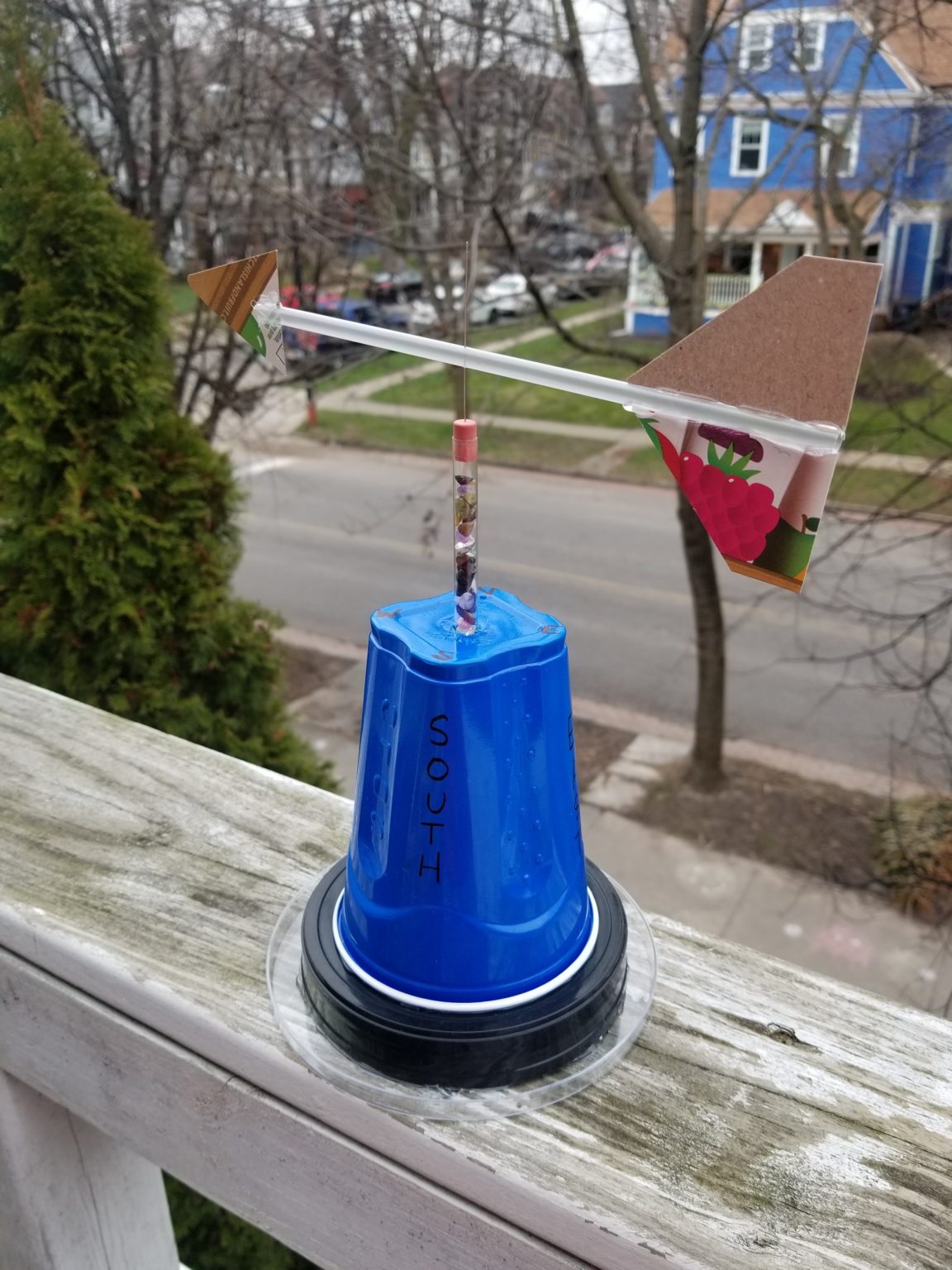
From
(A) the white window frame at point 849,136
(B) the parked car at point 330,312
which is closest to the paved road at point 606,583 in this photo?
(B) the parked car at point 330,312

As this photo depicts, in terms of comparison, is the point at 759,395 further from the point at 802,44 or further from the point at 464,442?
the point at 802,44

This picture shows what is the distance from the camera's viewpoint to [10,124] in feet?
7.31

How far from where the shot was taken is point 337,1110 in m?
0.78

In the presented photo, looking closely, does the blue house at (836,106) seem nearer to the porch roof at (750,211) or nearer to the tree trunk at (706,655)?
the porch roof at (750,211)

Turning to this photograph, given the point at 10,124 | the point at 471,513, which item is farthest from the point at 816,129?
the point at 471,513

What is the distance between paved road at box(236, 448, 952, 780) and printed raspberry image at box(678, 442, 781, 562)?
228 inches

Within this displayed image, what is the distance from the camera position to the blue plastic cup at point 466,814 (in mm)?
811

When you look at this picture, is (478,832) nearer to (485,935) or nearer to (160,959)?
(485,935)

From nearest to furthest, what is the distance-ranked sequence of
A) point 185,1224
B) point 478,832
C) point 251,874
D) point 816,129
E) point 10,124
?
1. point 478,832
2. point 251,874
3. point 185,1224
4. point 10,124
5. point 816,129

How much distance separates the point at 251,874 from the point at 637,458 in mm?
14722

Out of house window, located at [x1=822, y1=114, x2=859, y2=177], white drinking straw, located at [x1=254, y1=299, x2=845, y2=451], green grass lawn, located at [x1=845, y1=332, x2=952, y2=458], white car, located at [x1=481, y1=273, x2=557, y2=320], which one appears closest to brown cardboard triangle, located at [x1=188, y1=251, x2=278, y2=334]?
white drinking straw, located at [x1=254, y1=299, x2=845, y2=451]

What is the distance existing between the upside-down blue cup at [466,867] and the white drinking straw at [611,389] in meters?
0.21

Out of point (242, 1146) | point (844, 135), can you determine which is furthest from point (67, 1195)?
point (844, 135)

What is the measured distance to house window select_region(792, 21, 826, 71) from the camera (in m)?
5.30
